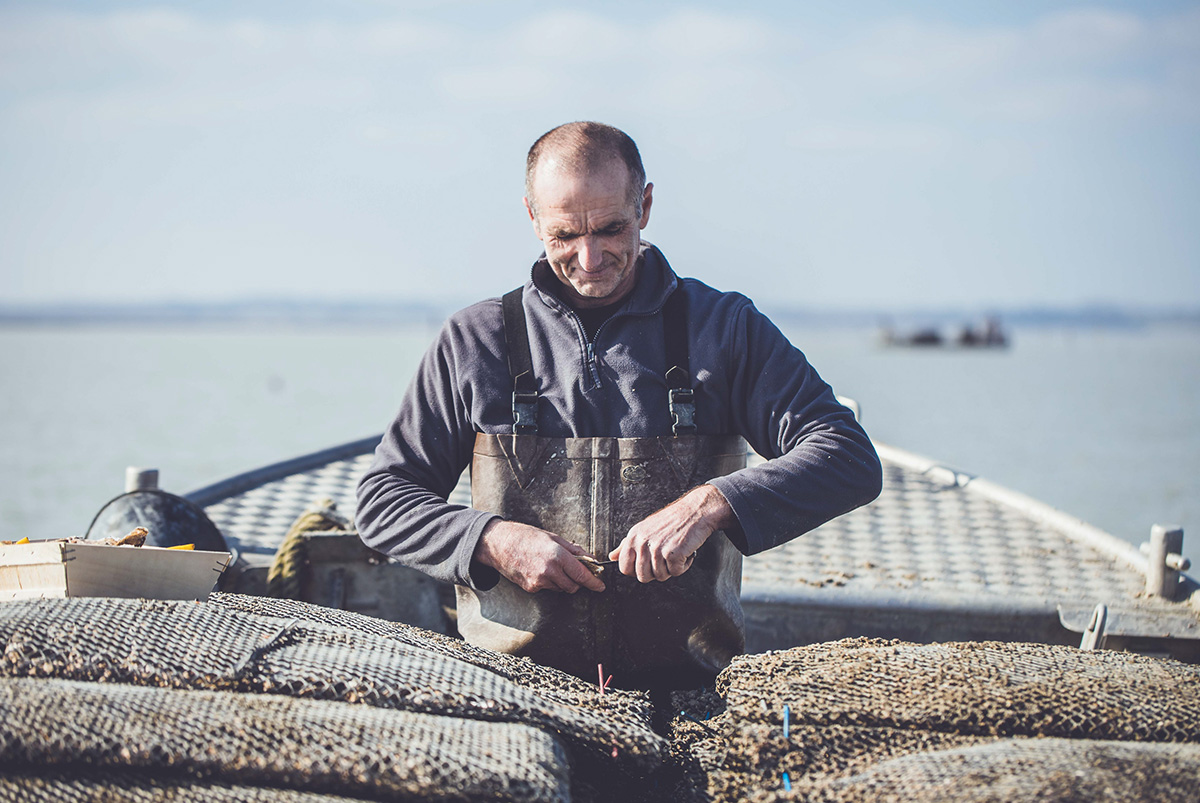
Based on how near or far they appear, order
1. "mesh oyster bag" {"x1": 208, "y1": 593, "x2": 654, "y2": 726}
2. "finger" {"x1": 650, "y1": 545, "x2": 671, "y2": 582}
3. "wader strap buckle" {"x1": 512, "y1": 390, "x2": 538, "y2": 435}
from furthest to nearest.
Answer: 1. "wader strap buckle" {"x1": 512, "y1": 390, "x2": 538, "y2": 435}
2. "finger" {"x1": 650, "y1": 545, "x2": 671, "y2": 582}
3. "mesh oyster bag" {"x1": 208, "y1": 593, "x2": 654, "y2": 726}

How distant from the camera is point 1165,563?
4.19 m

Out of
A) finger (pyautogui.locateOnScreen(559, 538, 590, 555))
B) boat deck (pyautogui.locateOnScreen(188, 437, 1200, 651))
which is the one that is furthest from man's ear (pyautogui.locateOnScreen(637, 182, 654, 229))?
boat deck (pyautogui.locateOnScreen(188, 437, 1200, 651))

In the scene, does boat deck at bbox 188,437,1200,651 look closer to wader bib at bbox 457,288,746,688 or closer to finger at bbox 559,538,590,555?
wader bib at bbox 457,288,746,688

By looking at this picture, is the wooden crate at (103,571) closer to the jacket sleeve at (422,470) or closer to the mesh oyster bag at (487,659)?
the mesh oyster bag at (487,659)

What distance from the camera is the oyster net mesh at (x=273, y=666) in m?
1.93

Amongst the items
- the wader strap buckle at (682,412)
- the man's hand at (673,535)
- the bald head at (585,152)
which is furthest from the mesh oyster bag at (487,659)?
the bald head at (585,152)

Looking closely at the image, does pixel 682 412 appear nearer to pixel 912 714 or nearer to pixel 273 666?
pixel 912 714

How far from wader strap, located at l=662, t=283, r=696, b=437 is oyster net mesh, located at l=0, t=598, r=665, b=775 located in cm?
82

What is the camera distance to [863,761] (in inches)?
78.5

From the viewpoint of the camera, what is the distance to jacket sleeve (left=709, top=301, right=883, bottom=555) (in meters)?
2.48

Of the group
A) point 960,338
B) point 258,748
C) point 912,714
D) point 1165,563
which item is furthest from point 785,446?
point 960,338

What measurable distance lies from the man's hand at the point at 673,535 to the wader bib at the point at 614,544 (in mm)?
200

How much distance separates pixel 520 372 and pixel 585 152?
584 mm

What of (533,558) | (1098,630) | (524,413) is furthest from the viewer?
(1098,630)
